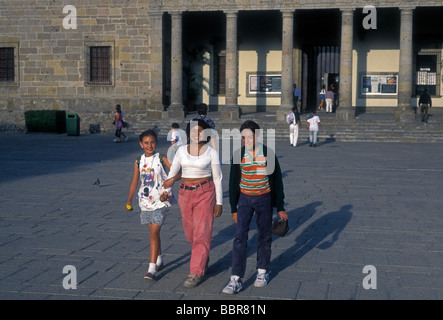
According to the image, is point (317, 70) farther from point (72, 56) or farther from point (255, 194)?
point (255, 194)

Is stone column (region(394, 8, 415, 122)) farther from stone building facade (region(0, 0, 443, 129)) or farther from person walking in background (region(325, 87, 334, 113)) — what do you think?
person walking in background (region(325, 87, 334, 113))

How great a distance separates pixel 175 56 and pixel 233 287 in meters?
22.3

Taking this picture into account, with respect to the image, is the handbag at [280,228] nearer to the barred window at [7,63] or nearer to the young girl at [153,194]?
the young girl at [153,194]

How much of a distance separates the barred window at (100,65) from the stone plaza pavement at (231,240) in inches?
568

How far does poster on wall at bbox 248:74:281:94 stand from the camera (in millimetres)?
30500

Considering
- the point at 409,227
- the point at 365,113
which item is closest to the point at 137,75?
the point at 365,113

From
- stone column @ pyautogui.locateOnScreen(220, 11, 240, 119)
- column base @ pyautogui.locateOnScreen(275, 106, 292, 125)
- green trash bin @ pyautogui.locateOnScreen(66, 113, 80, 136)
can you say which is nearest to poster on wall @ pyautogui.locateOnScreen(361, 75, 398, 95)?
column base @ pyautogui.locateOnScreen(275, 106, 292, 125)

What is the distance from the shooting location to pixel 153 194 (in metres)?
6.45

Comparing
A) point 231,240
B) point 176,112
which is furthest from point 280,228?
point 176,112

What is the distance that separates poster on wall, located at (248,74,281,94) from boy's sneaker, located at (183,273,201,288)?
983 inches

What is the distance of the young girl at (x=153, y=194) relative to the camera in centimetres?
639

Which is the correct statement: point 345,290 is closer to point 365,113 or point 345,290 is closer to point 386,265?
point 386,265

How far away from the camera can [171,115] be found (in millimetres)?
27375
